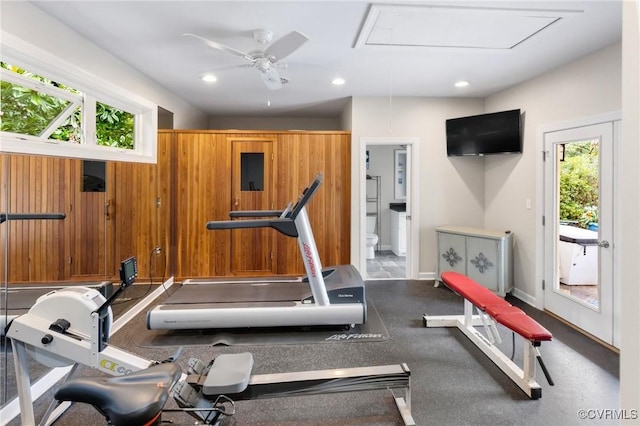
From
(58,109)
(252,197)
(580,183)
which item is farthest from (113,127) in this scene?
(580,183)

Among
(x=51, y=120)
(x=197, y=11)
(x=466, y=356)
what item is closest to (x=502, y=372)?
(x=466, y=356)

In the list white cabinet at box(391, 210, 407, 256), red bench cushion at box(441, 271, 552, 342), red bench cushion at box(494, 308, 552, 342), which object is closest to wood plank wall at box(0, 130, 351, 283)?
red bench cushion at box(441, 271, 552, 342)

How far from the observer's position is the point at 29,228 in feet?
7.29

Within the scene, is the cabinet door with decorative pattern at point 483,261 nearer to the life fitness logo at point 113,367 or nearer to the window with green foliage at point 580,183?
the window with green foliage at point 580,183

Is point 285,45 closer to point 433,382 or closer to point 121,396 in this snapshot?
point 121,396

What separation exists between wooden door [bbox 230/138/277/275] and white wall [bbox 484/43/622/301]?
3.03 metres

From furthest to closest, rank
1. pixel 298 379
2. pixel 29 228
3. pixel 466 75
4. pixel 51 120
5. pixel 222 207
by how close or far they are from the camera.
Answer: pixel 222 207 < pixel 466 75 < pixel 51 120 < pixel 29 228 < pixel 298 379

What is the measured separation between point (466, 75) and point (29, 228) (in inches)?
167

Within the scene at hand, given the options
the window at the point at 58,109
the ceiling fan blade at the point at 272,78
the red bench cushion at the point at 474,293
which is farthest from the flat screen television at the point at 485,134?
the window at the point at 58,109

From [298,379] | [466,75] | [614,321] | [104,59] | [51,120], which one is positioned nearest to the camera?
[298,379]

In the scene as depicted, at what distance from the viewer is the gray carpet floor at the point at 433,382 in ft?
6.22

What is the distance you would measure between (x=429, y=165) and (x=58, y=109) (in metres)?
4.14

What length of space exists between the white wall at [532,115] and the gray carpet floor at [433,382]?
91 centimetres

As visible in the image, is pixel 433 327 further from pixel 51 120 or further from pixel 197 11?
pixel 51 120
